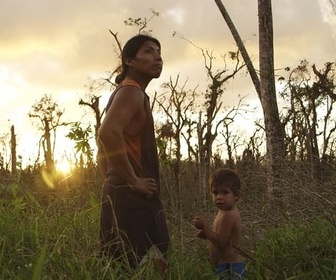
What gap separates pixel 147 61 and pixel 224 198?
3.03 ft

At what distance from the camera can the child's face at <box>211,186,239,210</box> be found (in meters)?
3.70

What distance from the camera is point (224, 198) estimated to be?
3701 millimetres

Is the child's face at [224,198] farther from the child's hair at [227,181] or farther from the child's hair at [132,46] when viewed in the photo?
the child's hair at [132,46]

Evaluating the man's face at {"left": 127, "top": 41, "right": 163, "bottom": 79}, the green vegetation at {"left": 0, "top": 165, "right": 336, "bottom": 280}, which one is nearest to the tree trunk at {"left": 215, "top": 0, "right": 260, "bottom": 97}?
the green vegetation at {"left": 0, "top": 165, "right": 336, "bottom": 280}

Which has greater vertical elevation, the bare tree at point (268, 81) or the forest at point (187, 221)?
the bare tree at point (268, 81)

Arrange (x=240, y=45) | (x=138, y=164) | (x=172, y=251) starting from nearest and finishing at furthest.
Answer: (x=138, y=164) → (x=172, y=251) → (x=240, y=45)

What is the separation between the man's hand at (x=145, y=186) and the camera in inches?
126

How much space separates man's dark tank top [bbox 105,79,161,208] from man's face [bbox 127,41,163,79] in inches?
5.4

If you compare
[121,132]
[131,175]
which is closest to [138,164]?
[131,175]

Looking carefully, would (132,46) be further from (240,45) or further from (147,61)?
(240,45)

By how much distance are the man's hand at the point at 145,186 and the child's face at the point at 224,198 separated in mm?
558

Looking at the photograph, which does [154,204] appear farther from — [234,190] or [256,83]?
[256,83]

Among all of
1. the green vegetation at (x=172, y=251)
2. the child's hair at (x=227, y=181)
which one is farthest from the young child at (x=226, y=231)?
the green vegetation at (x=172, y=251)

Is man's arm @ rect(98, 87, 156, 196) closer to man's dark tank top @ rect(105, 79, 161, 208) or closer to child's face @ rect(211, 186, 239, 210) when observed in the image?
man's dark tank top @ rect(105, 79, 161, 208)
